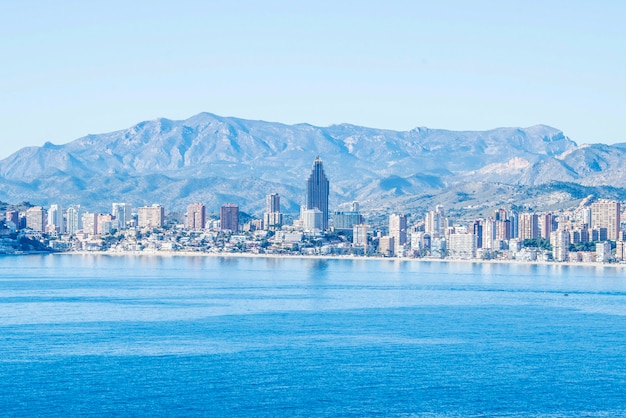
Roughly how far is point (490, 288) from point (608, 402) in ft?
154

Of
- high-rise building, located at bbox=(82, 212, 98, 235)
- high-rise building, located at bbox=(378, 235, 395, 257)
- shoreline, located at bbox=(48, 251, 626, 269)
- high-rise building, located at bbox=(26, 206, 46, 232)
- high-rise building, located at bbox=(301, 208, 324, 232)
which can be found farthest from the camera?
high-rise building, located at bbox=(82, 212, 98, 235)

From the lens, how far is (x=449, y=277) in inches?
3831

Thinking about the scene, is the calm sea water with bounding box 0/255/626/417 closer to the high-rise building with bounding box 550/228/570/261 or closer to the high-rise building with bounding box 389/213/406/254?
the high-rise building with bounding box 550/228/570/261

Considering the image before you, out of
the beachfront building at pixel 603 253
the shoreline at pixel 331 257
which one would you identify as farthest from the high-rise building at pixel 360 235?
the beachfront building at pixel 603 253

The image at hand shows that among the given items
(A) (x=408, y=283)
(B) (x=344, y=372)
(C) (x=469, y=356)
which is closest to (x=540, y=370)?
(C) (x=469, y=356)

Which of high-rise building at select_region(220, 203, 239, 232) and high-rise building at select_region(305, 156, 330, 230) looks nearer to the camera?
high-rise building at select_region(220, 203, 239, 232)

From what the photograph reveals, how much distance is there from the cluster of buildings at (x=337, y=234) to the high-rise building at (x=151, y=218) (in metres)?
0.16

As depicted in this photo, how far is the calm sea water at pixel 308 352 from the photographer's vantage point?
109 ft

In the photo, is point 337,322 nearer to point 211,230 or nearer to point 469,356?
point 469,356

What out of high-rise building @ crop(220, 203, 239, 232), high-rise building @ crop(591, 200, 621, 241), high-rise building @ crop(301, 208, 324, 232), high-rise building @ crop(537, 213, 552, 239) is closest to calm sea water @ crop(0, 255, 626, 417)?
high-rise building @ crop(591, 200, 621, 241)

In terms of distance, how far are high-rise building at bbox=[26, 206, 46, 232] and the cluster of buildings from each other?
0.16 m

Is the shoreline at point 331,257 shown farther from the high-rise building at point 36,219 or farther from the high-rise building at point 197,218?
the high-rise building at point 197,218

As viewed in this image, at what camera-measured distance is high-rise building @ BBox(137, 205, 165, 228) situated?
7466 inches

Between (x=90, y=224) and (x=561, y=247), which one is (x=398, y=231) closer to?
(x=561, y=247)
